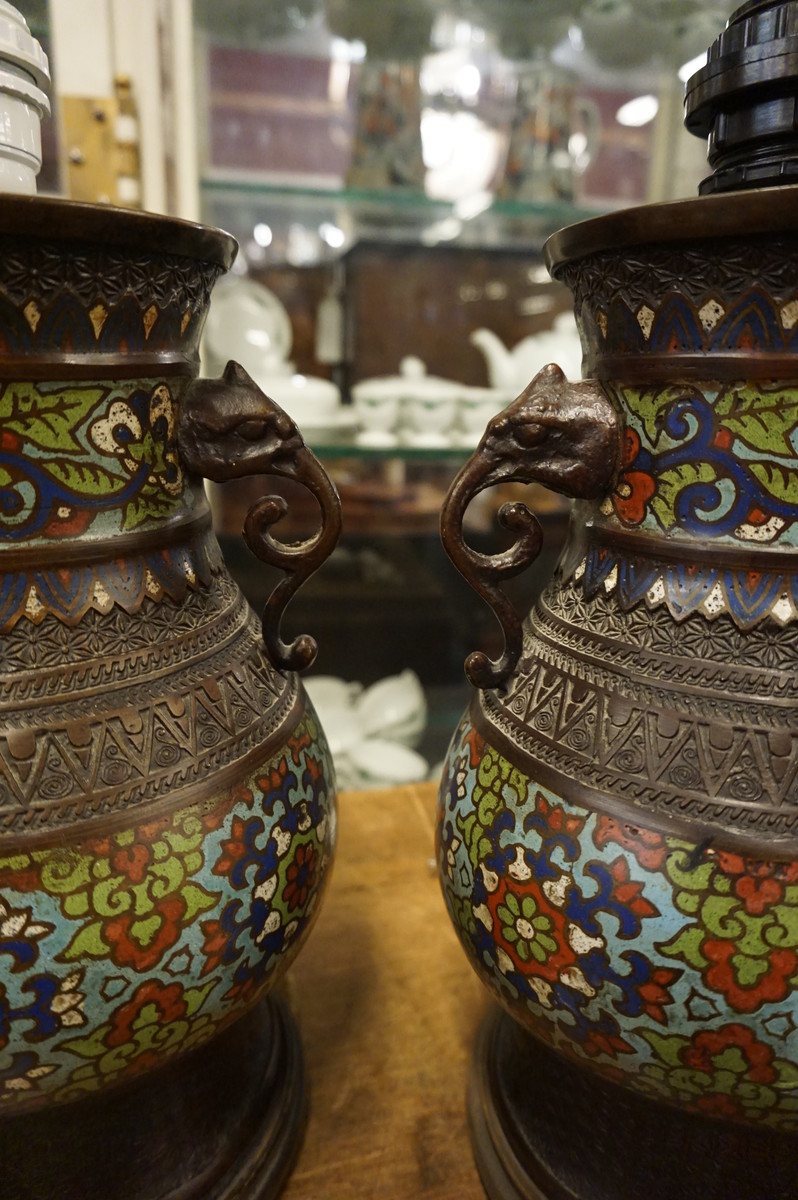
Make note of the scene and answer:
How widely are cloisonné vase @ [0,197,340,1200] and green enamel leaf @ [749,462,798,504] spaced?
26cm

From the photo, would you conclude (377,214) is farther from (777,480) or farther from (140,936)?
(140,936)

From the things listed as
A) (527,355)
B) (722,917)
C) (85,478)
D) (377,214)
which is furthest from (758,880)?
(377,214)

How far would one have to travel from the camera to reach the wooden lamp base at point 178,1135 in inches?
22.0

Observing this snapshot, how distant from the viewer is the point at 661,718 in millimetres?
497

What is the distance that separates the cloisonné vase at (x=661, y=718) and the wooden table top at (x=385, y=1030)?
0.51 ft

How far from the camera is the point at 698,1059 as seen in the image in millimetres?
479

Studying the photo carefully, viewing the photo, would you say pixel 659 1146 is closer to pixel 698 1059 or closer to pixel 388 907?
pixel 698 1059

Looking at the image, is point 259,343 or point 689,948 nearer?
point 689,948

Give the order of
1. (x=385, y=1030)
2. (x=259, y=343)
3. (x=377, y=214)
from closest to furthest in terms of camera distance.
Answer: (x=385, y=1030)
(x=259, y=343)
(x=377, y=214)

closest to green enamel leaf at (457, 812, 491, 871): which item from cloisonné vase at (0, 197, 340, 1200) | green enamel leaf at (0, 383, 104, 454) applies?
cloisonné vase at (0, 197, 340, 1200)

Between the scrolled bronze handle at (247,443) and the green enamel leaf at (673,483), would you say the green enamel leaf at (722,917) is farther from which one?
the scrolled bronze handle at (247,443)

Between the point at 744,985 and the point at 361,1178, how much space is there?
1.19 ft

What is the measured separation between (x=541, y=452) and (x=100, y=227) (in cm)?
27

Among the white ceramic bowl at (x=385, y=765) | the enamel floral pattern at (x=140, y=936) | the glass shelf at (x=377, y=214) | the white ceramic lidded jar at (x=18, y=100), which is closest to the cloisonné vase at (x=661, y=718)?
the enamel floral pattern at (x=140, y=936)
